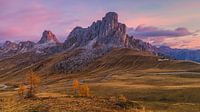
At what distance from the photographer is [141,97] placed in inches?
4333

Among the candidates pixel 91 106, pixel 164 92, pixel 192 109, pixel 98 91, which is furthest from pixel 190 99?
pixel 91 106

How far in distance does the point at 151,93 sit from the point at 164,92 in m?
4.35

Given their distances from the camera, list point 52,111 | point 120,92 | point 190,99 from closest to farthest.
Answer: point 52,111 → point 190,99 → point 120,92

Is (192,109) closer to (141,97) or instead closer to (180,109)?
(180,109)

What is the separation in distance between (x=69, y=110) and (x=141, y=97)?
64.8 metres

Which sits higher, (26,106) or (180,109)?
(26,106)

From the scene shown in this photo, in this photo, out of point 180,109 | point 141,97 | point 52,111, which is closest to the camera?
point 52,111

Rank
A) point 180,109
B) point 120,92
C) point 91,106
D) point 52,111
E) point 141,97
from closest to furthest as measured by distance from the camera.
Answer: point 52,111, point 91,106, point 180,109, point 141,97, point 120,92

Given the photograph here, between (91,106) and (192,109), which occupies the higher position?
(91,106)

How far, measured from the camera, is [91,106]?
51.3m

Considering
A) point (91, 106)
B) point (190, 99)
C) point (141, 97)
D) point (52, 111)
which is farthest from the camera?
point (141, 97)

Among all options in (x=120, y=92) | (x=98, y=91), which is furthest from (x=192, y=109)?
(x=98, y=91)

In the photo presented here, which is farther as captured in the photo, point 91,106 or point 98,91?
point 98,91

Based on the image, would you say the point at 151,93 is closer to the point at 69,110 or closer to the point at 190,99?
the point at 190,99
